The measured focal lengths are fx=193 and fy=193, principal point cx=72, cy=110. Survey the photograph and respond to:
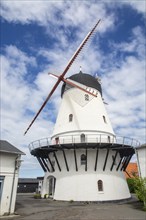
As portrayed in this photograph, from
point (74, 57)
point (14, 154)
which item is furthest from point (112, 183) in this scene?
point (74, 57)

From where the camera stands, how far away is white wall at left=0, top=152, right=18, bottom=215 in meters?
12.1

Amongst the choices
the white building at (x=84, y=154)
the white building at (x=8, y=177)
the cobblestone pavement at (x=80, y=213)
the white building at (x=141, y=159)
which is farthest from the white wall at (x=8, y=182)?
the white building at (x=141, y=159)

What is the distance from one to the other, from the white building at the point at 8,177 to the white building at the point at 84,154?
615cm

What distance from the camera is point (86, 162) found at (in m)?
18.7

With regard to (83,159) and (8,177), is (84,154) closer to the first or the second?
(83,159)

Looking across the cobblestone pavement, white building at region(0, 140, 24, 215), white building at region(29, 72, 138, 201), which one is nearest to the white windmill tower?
white building at region(29, 72, 138, 201)

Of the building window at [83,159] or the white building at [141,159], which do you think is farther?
the building window at [83,159]

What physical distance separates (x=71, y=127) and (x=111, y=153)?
201 inches

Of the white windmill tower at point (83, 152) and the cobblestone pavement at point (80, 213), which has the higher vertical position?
the white windmill tower at point (83, 152)

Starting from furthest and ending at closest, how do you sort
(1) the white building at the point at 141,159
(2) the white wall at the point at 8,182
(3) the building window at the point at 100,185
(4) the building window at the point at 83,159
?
1. (4) the building window at the point at 83,159
2. (3) the building window at the point at 100,185
3. (1) the white building at the point at 141,159
4. (2) the white wall at the point at 8,182

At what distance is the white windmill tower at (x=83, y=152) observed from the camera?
60.6ft

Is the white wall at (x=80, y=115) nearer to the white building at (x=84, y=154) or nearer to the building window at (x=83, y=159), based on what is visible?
the white building at (x=84, y=154)

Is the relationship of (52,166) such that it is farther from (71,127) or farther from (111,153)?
(111,153)

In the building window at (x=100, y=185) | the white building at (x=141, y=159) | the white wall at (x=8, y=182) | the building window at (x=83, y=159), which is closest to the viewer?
the white wall at (x=8, y=182)
